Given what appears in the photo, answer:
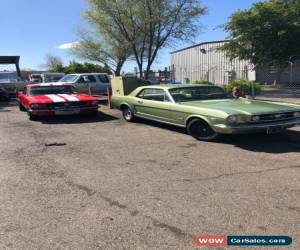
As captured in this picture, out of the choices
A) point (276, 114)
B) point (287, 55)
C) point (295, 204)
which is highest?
point (287, 55)

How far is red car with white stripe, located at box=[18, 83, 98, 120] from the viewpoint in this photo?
11695 mm

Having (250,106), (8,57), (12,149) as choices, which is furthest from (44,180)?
(8,57)

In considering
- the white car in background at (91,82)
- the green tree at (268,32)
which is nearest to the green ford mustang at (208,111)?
the white car in background at (91,82)

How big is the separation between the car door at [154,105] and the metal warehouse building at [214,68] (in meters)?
17.0

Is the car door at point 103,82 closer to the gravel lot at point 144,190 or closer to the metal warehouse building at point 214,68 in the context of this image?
the metal warehouse building at point 214,68

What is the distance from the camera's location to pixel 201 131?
8.54 m

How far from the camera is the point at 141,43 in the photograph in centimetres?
2827

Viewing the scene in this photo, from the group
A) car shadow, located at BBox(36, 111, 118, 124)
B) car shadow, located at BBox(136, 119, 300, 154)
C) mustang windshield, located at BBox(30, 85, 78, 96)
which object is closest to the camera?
car shadow, located at BBox(136, 119, 300, 154)

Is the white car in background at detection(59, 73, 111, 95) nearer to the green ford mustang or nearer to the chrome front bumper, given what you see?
the green ford mustang

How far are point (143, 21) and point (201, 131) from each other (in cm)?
1892

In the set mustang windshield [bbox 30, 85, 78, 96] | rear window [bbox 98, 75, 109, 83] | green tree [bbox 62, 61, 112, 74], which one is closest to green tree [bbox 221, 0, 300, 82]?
rear window [bbox 98, 75, 109, 83]

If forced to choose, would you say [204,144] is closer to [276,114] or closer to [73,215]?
[276,114]

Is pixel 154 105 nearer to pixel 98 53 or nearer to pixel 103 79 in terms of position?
pixel 103 79

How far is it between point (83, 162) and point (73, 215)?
240 centimetres
